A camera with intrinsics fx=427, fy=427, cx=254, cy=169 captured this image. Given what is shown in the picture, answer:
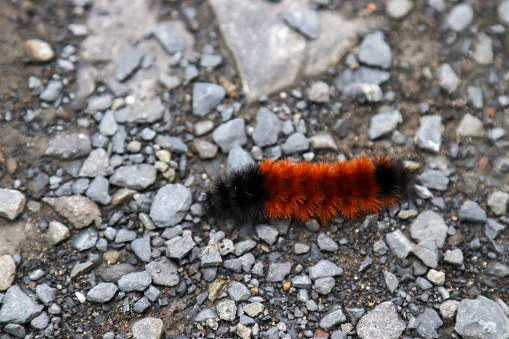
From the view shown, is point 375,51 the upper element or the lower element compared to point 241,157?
upper

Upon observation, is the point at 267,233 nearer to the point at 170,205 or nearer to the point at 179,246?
the point at 179,246

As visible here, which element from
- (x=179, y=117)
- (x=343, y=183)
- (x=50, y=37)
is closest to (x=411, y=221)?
(x=343, y=183)

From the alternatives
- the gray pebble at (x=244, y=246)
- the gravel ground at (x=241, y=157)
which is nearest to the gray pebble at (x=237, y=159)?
the gravel ground at (x=241, y=157)

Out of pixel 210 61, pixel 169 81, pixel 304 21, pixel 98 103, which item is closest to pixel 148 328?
pixel 98 103

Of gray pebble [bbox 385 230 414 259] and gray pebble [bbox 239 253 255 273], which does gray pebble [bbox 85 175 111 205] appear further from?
gray pebble [bbox 385 230 414 259]

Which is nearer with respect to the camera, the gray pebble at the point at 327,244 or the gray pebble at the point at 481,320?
the gray pebble at the point at 481,320

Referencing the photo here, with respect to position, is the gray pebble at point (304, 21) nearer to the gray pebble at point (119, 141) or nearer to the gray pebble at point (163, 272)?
the gray pebble at point (119, 141)
